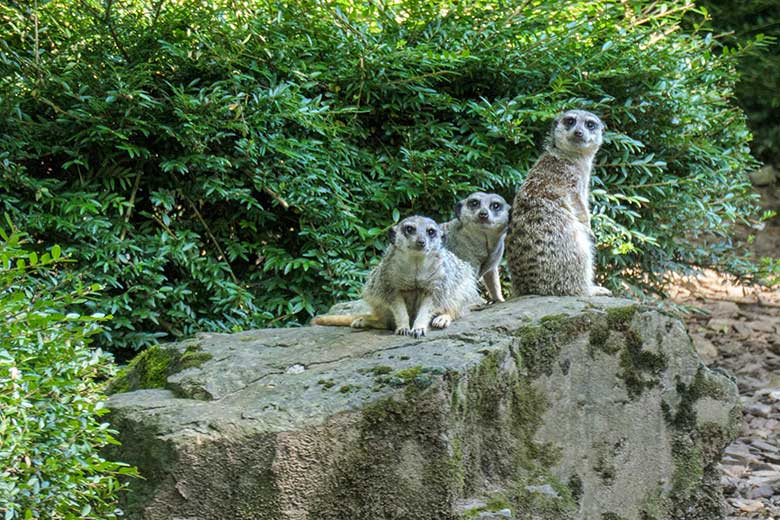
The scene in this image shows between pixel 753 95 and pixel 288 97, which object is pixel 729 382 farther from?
pixel 753 95

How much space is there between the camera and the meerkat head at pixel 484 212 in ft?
16.3

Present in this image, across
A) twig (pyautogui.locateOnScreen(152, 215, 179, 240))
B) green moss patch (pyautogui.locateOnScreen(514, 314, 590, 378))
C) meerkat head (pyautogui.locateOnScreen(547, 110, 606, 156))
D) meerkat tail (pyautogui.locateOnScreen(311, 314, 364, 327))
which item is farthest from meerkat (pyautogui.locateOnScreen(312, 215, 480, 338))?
twig (pyautogui.locateOnScreen(152, 215, 179, 240))

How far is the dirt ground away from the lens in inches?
198

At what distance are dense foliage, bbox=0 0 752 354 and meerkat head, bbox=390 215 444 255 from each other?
1.37 metres

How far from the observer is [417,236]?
4000mm

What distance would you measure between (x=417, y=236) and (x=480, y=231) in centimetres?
111

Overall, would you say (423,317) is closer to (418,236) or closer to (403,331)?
(403,331)

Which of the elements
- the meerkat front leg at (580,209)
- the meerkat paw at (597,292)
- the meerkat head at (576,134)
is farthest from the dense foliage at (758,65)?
the meerkat paw at (597,292)

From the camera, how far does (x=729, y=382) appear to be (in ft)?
13.8

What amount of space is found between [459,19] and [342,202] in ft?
4.90

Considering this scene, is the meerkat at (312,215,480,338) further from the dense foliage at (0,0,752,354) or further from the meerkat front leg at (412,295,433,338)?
the dense foliage at (0,0,752,354)

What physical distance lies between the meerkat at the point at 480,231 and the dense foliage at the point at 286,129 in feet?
1.84

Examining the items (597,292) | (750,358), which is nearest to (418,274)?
(597,292)

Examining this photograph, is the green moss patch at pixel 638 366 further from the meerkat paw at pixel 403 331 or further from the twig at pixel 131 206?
the twig at pixel 131 206
